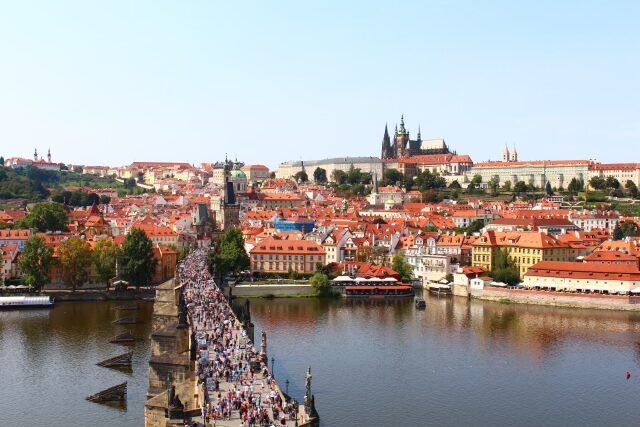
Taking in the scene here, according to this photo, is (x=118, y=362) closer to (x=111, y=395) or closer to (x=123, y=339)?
(x=111, y=395)

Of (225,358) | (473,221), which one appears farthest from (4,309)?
(473,221)

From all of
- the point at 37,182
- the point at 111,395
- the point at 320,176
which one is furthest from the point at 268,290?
the point at 320,176

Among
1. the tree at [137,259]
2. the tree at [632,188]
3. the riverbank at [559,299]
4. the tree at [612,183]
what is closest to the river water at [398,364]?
the riverbank at [559,299]

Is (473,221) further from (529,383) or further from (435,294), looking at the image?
(529,383)

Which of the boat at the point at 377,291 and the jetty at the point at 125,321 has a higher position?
the jetty at the point at 125,321

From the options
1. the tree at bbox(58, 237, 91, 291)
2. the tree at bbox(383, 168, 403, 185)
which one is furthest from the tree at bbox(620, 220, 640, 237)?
the tree at bbox(383, 168, 403, 185)

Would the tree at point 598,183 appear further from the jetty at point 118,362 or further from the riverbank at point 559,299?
the jetty at point 118,362
